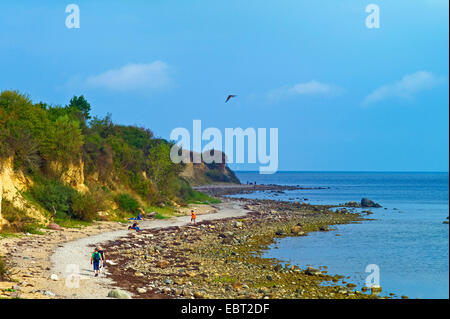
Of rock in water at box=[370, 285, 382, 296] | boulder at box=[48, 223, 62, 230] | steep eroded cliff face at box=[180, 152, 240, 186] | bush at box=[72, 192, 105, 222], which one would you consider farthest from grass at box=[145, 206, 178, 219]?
steep eroded cliff face at box=[180, 152, 240, 186]

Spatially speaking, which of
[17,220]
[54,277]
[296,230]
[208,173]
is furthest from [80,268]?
[208,173]

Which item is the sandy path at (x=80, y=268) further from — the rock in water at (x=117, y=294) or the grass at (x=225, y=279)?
the grass at (x=225, y=279)

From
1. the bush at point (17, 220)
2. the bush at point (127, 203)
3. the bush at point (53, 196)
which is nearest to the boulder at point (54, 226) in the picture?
the bush at point (17, 220)

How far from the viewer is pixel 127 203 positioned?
4016 cm

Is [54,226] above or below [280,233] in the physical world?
A: above

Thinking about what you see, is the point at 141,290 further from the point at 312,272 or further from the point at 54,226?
the point at 54,226

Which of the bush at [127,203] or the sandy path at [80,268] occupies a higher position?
the bush at [127,203]

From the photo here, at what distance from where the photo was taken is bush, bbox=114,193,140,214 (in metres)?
40.0

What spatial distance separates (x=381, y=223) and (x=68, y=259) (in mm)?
38977

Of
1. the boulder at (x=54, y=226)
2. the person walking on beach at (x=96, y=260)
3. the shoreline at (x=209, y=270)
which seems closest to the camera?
the shoreline at (x=209, y=270)

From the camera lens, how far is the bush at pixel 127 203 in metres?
40.0

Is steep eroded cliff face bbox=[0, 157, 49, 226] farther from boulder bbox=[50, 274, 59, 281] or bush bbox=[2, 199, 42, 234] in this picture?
boulder bbox=[50, 274, 59, 281]
